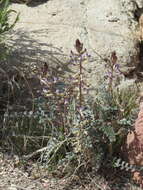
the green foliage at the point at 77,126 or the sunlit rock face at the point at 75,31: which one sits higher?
the sunlit rock face at the point at 75,31

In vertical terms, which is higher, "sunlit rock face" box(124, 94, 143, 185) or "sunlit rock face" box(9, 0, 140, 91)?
"sunlit rock face" box(9, 0, 140, 91)

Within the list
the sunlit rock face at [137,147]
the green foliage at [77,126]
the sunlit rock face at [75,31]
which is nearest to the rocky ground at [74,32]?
the sunlit rock face at [75,31]

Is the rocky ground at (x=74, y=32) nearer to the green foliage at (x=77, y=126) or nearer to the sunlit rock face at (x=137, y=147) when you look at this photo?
the green foliage at (x=77, y=126)

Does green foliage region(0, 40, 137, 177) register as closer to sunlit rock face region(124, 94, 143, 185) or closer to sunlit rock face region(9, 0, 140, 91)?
sunlit rock face region(124, 94, 143, 185)

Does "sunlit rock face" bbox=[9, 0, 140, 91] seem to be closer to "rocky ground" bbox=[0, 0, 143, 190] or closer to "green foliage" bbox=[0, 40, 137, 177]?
"rocky ground" bbox=[0, 0, 143, 190]

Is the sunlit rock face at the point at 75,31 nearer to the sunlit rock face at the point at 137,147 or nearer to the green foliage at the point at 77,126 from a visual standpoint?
the green foliage at the point at 77,126

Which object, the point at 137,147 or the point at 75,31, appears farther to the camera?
the point at 75,31

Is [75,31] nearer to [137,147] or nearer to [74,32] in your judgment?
[74,32]

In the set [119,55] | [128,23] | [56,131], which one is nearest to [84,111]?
[56,131]

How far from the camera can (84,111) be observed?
3883 millimetres

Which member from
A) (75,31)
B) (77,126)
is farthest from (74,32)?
(77,126)

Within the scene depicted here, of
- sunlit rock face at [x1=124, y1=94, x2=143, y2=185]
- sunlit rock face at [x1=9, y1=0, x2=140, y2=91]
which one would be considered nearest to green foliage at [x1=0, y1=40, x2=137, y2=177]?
sunlit rock face at [x1=124, y1=94, x2=143, y2=185]

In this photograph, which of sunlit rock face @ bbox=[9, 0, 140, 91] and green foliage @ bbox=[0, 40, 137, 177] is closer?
green foliage @ bbox=[0, 40, 137, 177]

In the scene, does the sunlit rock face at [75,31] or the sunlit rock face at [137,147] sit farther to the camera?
the sunlit rock face at [75,31]
